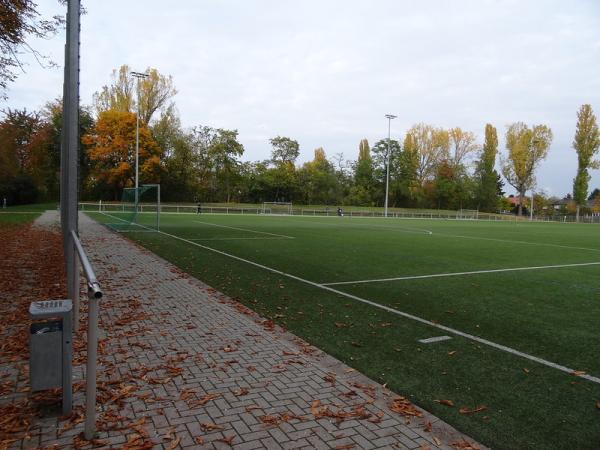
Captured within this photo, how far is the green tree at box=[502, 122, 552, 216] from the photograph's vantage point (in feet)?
256

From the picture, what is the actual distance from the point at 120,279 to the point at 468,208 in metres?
80.4

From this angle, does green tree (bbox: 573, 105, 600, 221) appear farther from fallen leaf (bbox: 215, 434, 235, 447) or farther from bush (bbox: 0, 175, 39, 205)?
fallen leaf (bbox: 215, 434, 235, 447)

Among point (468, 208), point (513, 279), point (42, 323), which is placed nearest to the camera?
point (42, 323)

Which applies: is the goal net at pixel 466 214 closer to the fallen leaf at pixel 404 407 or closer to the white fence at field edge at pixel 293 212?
the white fence at field edge at pixel 293 212

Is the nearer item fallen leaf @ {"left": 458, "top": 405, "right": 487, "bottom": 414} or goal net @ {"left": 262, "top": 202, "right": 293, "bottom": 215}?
fallen leaf @ {"left": 458, "top": 405, "right": 487, "bottom": 414}

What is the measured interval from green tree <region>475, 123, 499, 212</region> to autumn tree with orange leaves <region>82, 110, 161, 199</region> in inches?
2252

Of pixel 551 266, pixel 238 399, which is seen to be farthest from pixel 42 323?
pixel 551 266

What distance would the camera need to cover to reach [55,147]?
49250 millimetres

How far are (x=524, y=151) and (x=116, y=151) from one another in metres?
65.4

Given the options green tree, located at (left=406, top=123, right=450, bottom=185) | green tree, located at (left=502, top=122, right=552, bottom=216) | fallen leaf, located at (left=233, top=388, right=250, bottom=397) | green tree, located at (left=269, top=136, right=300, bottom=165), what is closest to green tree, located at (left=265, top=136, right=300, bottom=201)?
green tree, located at (left=269, top=136, right=300, bottom=165)

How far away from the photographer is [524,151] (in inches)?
3073

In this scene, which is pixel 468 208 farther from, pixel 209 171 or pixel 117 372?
pixel 117 372

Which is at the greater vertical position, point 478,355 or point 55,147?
point 55,147

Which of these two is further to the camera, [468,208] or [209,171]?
[468,208]
